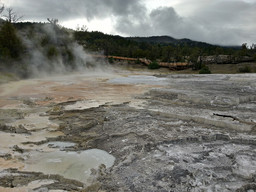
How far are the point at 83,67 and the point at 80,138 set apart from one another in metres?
22.5

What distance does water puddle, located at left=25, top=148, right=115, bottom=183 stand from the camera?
3558 mm

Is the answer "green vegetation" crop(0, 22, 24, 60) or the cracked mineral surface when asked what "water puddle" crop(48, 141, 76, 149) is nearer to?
the cracked mineral surface

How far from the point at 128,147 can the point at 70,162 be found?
1071 mm

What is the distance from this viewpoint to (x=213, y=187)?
2.97 meters

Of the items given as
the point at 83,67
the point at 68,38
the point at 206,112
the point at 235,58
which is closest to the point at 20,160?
the point at 206,112

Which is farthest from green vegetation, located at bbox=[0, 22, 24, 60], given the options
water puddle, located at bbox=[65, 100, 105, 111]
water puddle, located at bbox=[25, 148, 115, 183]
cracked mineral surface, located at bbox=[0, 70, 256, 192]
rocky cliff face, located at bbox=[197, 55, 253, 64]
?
rocky cliff face, located at bbox=[197, 55, 253, 64]

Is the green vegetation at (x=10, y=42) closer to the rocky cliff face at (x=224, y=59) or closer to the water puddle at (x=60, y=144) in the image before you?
the water puddle at (x=60, y=144)

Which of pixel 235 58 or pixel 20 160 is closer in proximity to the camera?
pixel 20 160

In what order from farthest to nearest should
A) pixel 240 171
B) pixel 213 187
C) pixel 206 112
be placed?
pixel 206 112 → pixel 240 171 → pixel 213 187

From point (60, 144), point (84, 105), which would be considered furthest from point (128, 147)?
point (84, 105)

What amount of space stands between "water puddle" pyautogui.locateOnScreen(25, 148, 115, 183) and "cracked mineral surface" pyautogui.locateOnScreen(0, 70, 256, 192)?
14mm

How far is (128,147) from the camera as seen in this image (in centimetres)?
443

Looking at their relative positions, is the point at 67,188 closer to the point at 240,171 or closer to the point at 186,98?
the point at 240,171

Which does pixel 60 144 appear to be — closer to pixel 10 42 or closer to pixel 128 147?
pixel 128 147
